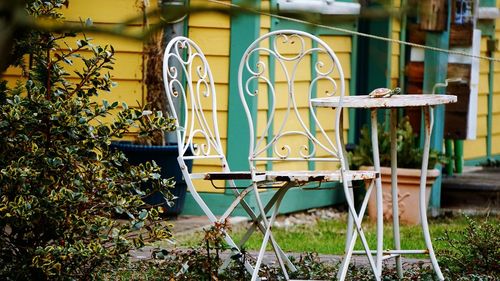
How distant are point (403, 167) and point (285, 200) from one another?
1001 mm

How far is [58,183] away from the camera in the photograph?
4.20 metres

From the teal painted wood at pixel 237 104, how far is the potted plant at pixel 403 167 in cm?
105

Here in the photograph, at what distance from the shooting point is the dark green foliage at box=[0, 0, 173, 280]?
4012mm

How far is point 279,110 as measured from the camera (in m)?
8.68

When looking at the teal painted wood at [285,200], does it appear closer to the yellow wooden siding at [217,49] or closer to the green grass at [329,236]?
the yellow wooden siding at [217,49]

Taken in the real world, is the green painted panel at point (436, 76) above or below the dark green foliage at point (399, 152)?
above

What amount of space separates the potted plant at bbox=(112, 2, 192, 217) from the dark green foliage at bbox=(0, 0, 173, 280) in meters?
3.12

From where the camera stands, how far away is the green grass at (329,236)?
21.9 ft

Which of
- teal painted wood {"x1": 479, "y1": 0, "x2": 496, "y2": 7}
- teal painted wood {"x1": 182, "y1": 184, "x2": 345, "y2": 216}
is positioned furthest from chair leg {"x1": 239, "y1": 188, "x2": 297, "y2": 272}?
teal painted wood {"x1": 479, "y1": 0, "x2": 496, "y2": 7}

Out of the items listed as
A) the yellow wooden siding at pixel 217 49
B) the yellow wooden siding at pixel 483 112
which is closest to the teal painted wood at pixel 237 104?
the yellow wooden siding at pixel 217 49

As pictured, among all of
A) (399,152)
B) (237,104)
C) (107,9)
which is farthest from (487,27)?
(107,9)

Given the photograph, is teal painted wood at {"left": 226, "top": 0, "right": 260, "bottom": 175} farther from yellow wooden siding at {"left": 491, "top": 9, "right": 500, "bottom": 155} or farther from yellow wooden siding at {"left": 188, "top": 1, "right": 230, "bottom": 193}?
yellow wooden siding at {"left": 491, "top": 9, "right": 500, "bottom": 155}

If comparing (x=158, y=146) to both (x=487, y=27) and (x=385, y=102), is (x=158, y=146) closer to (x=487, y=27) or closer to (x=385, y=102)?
(x=385, y=102)

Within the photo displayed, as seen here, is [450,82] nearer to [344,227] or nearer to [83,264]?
[344,227]
